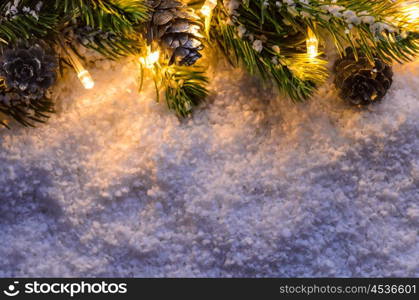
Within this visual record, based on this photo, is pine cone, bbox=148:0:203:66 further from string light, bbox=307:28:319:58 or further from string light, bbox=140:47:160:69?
string light, bbox=307:28:319:58

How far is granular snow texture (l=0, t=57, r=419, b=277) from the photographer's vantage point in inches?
36.3

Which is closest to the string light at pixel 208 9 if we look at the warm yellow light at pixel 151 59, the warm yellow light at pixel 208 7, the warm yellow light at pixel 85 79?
the warm yellow light at pixel 208 7

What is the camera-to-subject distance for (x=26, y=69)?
92 cm

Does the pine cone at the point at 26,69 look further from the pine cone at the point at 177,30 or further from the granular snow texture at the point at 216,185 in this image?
the pine cone at the point at 177,30

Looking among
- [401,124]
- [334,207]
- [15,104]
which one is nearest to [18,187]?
[15,104]

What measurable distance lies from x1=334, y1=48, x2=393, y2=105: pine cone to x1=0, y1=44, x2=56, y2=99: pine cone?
0.54m

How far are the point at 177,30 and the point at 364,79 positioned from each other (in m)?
0.35

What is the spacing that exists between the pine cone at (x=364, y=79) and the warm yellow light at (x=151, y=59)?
13.4 inches

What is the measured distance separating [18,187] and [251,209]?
43 centimetres

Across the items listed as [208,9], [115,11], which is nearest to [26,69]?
[115,11]

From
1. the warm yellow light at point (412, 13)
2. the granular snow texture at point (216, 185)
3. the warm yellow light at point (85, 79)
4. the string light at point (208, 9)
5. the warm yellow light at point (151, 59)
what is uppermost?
the string light at point (208, 9)

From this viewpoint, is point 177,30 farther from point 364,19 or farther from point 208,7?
point 364,19

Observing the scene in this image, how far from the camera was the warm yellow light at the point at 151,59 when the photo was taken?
37.2 inches

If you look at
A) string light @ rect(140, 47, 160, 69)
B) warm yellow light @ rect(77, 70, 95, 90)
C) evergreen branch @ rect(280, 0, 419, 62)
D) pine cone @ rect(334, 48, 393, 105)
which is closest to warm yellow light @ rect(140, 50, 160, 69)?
string light @ rect(140, 47, 160, 69)
